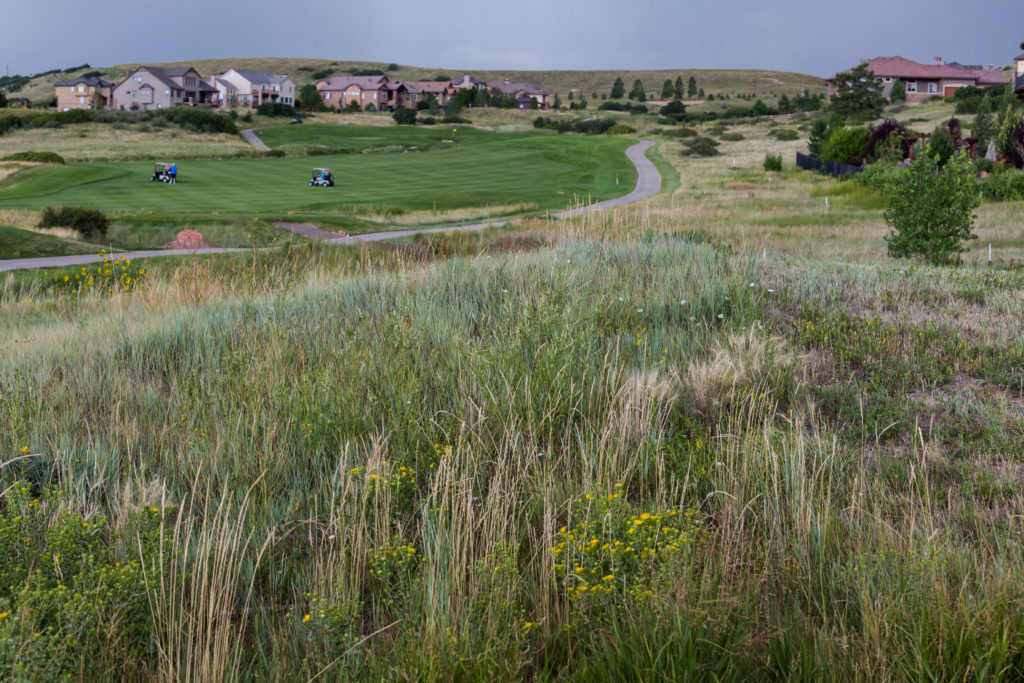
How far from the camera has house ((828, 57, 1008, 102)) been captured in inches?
4104

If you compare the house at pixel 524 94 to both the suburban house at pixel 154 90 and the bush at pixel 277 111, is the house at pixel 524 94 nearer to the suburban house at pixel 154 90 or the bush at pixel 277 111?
the suburban house at pixel 154 90

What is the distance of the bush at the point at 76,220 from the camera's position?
24.7m

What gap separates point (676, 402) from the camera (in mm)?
5055

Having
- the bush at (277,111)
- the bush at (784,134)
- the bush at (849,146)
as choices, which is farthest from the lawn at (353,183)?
the bush at (277,111)

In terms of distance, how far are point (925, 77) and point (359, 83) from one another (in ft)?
276

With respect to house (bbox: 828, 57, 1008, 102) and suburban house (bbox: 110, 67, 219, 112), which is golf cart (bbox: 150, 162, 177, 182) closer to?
suburban house (bbox: 110, 67, 219, 112)

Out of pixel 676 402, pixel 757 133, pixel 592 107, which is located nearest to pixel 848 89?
pixel 757 133

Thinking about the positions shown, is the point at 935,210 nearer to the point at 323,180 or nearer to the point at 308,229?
the point at 308,229

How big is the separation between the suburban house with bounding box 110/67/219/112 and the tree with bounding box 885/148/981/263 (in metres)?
113

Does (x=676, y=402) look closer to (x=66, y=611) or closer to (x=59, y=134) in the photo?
(x=66, y=611)

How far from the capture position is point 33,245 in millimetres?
19859

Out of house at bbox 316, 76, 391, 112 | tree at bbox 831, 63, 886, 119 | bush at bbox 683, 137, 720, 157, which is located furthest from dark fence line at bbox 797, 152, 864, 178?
house at bbox 316, 76, 391, 112

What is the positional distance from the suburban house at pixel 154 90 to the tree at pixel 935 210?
371ft

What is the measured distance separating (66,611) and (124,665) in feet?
0.84
